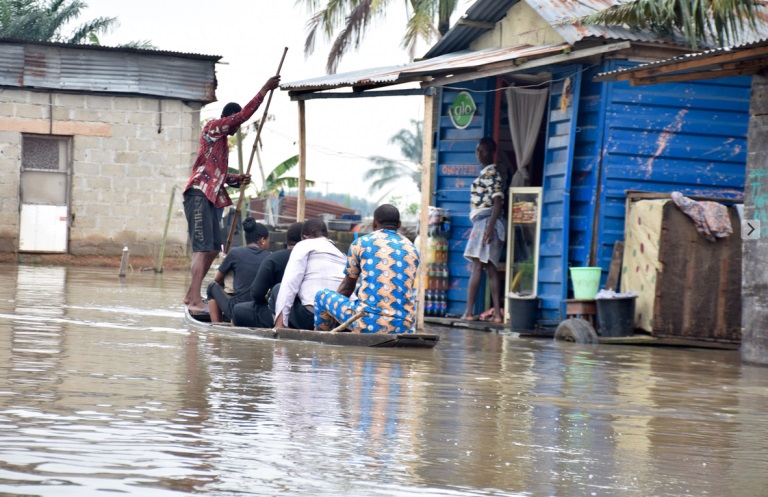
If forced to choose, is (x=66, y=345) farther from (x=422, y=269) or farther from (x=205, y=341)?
(x=422, y=269)

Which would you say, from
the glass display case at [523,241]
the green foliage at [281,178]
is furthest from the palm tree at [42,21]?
the glass display case at [523,241]

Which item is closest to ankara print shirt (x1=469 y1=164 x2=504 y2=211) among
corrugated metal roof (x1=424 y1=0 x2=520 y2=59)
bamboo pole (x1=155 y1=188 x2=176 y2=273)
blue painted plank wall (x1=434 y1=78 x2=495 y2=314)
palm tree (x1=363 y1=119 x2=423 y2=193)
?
blue painted plank wall (x1=434 y1=78 x2=495 y2=314)

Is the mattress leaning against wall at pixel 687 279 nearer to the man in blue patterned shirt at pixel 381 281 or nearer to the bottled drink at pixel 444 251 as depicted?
the man in blue patterned shirt at pixel 381 281

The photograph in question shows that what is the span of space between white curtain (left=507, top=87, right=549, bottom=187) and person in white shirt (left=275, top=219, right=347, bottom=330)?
14.6 feet

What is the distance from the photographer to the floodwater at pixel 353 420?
3994 mm

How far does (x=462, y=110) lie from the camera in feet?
48.3

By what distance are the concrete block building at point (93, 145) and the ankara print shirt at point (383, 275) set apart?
1486 cm

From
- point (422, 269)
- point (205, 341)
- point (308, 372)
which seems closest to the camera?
point (308, 372)

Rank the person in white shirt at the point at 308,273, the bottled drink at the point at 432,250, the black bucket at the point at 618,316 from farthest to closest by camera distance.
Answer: the bottled drink at the point at 432,250, the black bucket at the point at 618,316, the person in white shirt at the point at 308,273

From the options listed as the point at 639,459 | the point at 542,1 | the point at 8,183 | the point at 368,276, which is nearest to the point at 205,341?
the point at 368,276

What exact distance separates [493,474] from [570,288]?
8.39 metres

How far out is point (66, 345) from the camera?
26.0ft

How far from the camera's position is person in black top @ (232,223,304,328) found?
32.3 feet

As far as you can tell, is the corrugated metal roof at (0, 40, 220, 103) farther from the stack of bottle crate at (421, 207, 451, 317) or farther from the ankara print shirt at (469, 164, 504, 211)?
the ankara print shirt at (469, 164, 504, 211)
